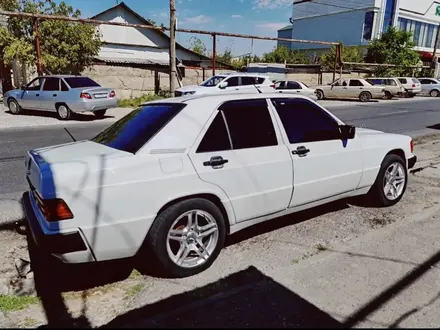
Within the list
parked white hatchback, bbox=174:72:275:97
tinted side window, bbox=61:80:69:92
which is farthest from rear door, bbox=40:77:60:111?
parked white hatchback, bbox=174:72:275:97

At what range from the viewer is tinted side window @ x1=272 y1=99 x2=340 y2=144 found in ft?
12.8

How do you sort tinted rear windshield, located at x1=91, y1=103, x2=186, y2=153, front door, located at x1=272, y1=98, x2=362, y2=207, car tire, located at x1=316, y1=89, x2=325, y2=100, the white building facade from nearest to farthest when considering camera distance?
tinted rear windshield, located at x1=91, y1=103, x2=186, y2=153, front door, located at x1=272, y1=98, x2=362, y2=207, car tire, located at x1=316, y1=89, x2=325, y2=100, the white building facade

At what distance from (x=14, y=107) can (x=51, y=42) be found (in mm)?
5492

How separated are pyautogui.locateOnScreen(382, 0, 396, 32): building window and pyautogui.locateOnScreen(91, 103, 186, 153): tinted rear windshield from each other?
5367cm

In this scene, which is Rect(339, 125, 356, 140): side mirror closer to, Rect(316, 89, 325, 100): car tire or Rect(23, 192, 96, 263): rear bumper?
Rect(23, 192, 96, 263): rear bumper

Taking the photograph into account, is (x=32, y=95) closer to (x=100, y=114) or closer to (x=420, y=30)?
(x=100, y=114)

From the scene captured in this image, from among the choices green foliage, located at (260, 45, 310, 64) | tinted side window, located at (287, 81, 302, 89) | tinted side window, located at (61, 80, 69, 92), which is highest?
green foliage, located at (260, 45, 310, 64)

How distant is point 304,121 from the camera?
13.3ft

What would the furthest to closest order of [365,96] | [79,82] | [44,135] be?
[365,96] < [79,82] < [44,135]

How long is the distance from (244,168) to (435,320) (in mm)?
1890

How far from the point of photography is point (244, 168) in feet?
11.3

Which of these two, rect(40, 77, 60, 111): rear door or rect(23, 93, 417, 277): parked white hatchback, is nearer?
rect(23, 93, 417, 277): parked white hatchback

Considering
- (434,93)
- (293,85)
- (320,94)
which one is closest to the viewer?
(293,85)

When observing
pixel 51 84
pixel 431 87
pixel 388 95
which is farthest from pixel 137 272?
pixel 431 87
